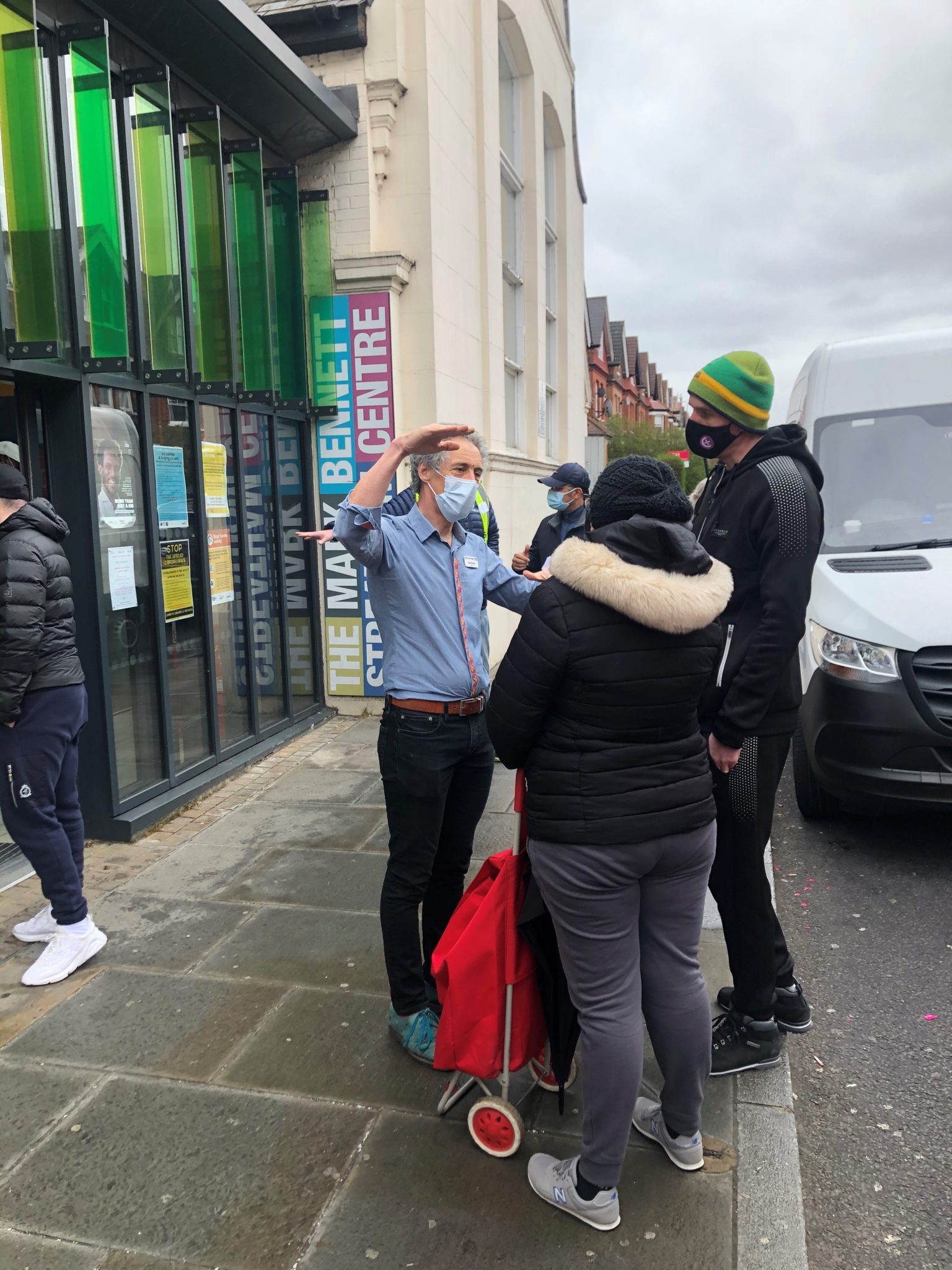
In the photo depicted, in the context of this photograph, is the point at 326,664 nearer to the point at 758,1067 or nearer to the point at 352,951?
the point at 352,951

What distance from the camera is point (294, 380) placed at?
755cm

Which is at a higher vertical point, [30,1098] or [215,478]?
[215,478]

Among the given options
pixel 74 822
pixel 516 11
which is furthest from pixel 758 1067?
pixel 516 11

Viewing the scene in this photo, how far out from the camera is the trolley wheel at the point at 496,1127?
2.49 m

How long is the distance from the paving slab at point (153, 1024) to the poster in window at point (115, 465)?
2564mm

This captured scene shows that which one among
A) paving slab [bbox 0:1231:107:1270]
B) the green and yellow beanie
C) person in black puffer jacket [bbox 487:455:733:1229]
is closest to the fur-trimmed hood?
person in black puffer jacket [bbox 487:455:733:1229]

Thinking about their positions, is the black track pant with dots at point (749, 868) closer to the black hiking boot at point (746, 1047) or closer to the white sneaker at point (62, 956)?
the black hiking boot at point (746, 1047)

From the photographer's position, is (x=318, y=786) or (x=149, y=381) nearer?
(x=149, y=381)

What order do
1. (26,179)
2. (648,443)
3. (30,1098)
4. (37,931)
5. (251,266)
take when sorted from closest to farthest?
(30,1098)
(37,931)
(26,179)
(251,266)
(648,443)

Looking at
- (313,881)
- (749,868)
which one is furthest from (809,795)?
(313,881)

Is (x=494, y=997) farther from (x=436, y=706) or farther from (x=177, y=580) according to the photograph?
(x=177, y=580)

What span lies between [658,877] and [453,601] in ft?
3.68

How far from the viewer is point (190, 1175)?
251 centimetres

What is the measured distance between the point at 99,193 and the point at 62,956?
151 inches
